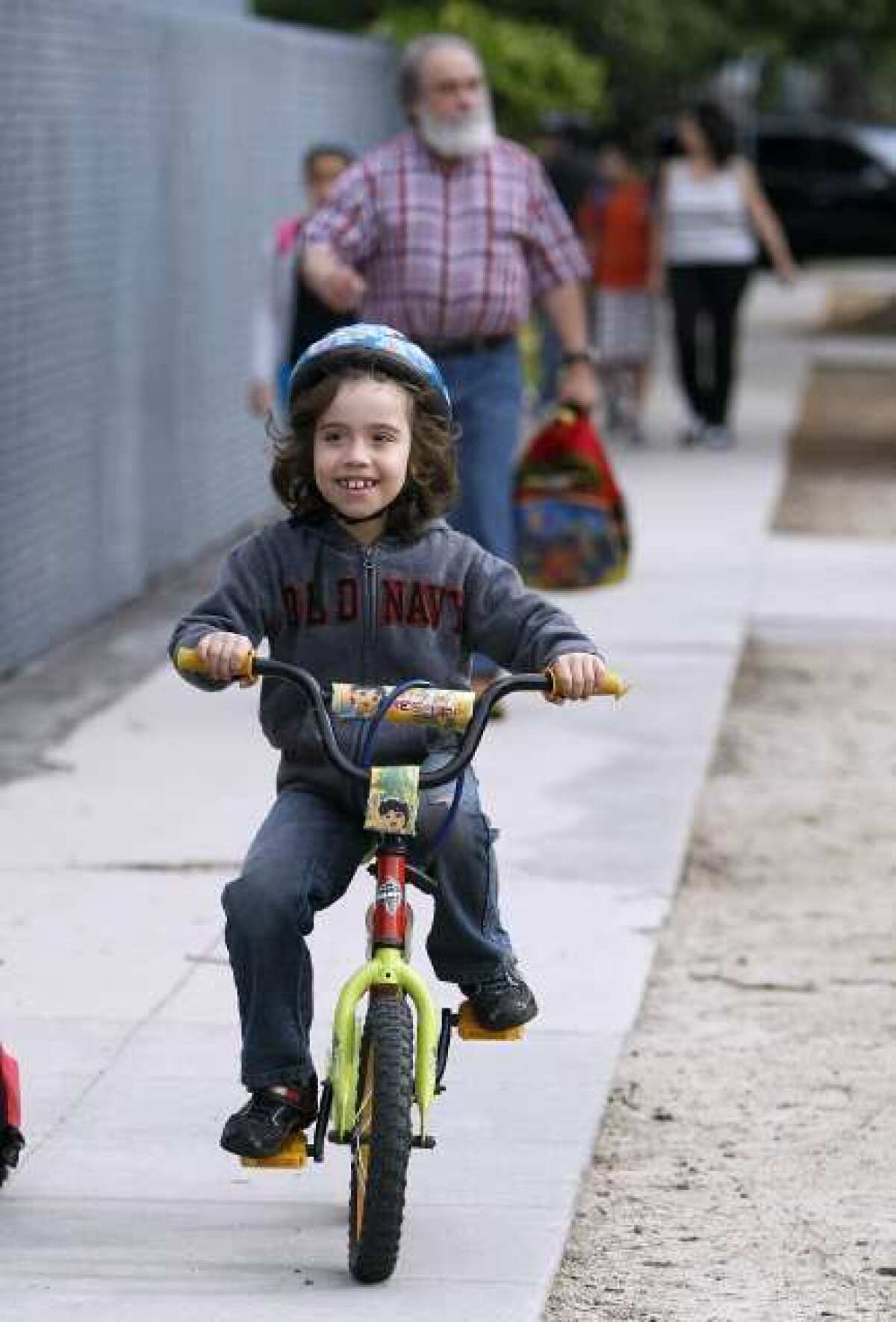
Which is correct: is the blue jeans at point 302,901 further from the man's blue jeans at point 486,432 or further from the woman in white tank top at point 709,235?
the woman in white tank top at point 709,235

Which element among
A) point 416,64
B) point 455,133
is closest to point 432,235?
point 455,133

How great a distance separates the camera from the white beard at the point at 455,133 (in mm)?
9539

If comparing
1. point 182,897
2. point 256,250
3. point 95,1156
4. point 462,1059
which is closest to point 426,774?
point 95,1156

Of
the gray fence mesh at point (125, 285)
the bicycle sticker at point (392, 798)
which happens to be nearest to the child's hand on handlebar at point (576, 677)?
the bicycle sticker at point (392, 798)

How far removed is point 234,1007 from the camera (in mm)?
6688

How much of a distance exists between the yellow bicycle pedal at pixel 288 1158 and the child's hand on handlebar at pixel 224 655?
2.46 feet

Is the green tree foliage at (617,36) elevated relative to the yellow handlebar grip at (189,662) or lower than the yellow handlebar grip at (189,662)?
lower

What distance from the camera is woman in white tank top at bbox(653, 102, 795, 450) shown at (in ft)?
60.4

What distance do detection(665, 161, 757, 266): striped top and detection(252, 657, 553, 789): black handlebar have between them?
13867 mm

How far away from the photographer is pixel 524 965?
7137mm

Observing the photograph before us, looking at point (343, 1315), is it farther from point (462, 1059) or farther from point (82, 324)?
point (82, 324)

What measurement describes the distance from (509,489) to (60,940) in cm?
319

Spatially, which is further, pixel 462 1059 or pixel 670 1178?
pixel 462 1059

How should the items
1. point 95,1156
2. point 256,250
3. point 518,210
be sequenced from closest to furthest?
1. point 95,1156
2. point 518,210
3. point 256,250
